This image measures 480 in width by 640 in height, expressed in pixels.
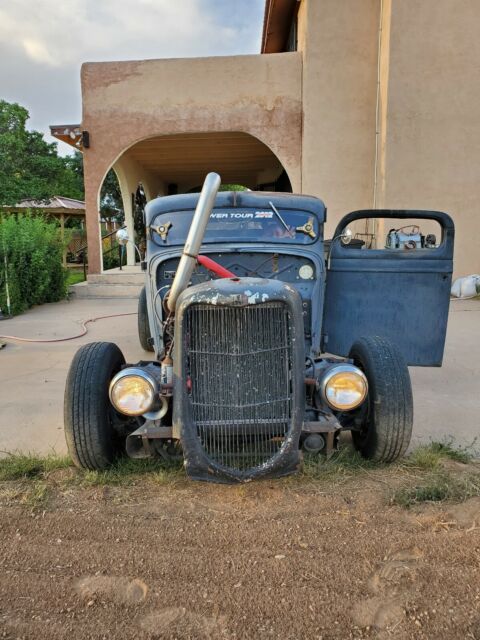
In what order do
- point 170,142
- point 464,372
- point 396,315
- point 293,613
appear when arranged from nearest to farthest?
1. point 293,613
2. point 396,315
3. point 464,372
4. point 170,142

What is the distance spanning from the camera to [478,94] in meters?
10.7

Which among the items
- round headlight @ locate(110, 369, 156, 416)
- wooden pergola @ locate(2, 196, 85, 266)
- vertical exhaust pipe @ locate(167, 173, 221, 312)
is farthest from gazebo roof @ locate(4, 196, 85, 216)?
vertical exhaust pipe @ locate(167, 173, 221, 312)

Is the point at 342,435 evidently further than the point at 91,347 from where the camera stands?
Yes

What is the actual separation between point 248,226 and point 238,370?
172 cm

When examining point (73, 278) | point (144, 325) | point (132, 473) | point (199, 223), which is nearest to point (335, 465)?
point (132, 473)

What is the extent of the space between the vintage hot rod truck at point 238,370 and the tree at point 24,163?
62.0 ft

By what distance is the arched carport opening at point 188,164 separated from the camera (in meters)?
13.9

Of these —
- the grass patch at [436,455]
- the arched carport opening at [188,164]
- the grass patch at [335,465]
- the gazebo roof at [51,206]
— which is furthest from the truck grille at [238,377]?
the gazebo roof at [51,206]

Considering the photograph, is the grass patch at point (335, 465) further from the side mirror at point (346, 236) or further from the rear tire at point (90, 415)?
the side mirror at point (346, 236)

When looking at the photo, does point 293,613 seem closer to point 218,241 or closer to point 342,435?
point 342,435

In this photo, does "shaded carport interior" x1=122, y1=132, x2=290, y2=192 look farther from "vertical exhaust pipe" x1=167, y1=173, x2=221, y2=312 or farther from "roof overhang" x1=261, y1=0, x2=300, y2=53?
"vertical exhaust pipe" x1=167, y1=173, x2=221, y2=312

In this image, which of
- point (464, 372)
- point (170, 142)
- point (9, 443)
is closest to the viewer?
point (9, 443)

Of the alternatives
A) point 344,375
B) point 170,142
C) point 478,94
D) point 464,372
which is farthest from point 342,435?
point 170,142

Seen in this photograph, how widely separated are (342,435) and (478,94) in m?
10.1
